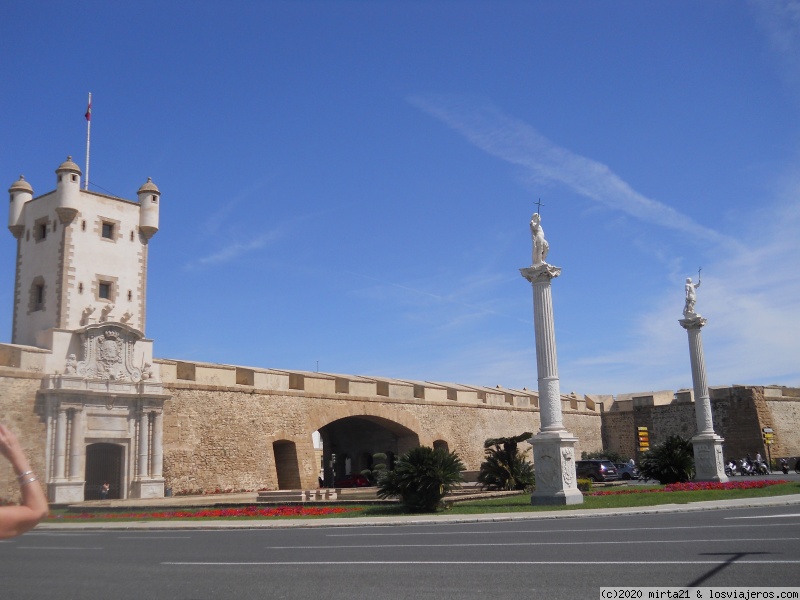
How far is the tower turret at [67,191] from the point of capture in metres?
27.9

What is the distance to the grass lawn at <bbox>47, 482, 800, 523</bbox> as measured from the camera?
18.2 metres

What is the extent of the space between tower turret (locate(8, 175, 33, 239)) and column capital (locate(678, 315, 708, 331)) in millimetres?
26874

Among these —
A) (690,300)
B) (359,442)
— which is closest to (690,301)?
(690,300)

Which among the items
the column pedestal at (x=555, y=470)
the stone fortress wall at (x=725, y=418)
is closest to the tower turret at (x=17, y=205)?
the column pedestal at (x=555, y=470)

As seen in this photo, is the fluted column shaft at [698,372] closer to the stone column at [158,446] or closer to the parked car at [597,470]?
the parked car at [597,470]

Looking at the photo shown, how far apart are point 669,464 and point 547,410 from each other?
10.3m

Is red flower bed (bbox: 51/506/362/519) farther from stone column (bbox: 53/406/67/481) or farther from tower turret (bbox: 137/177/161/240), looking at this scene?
tower turret (bbox: 137/177/161/240)

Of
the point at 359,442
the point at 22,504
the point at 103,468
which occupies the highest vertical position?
the point at 359,442

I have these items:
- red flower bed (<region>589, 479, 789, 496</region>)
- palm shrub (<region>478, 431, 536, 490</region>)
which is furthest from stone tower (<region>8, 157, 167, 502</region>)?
red flower bed (<region>589, 479, 789, 496</region>)

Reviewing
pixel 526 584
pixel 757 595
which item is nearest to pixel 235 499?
pixel 526 584

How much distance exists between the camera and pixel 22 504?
3102mm

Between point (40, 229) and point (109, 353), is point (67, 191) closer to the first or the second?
point (40, 229)

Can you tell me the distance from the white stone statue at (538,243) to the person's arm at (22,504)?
17807 mm

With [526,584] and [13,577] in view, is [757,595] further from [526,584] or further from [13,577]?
[13,577]
